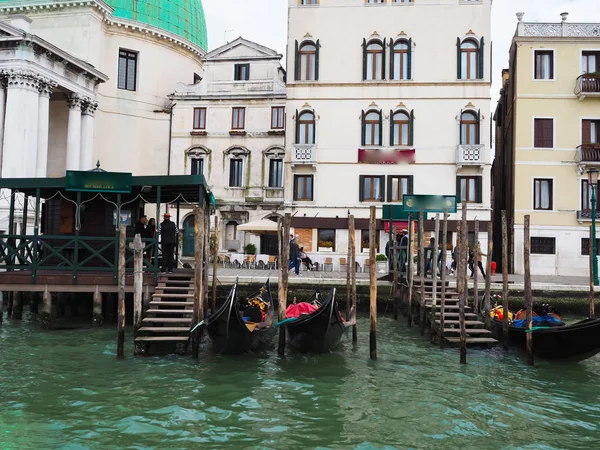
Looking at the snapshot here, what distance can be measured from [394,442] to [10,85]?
20.9 meters

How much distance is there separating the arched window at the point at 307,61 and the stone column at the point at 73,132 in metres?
→ 9.76

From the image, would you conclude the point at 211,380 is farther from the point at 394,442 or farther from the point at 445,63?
the point at 445,63

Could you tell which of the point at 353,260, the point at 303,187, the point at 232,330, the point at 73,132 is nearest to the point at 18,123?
the point at 73,132

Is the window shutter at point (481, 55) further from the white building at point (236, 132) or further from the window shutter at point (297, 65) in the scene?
the white building at point (236, 132)

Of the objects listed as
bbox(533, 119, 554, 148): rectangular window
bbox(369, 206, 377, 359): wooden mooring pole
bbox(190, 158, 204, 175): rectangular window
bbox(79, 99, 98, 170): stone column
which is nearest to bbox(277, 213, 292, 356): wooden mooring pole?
bbox(369, 206, 377, 359): wooden mooring pole

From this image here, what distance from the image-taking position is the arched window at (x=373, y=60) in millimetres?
21781

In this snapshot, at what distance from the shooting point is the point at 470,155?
21.0 meters

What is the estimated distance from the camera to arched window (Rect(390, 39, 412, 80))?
851 inches

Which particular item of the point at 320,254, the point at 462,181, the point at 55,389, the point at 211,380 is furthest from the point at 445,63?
the point at 55,389

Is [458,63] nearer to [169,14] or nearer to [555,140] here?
[555,140]

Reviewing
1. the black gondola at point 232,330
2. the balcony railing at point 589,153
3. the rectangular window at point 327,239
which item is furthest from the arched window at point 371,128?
the black gondola at point 232,330

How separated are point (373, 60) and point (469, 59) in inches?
138

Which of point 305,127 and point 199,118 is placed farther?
point 199,118

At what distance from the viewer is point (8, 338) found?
35.4 feet
